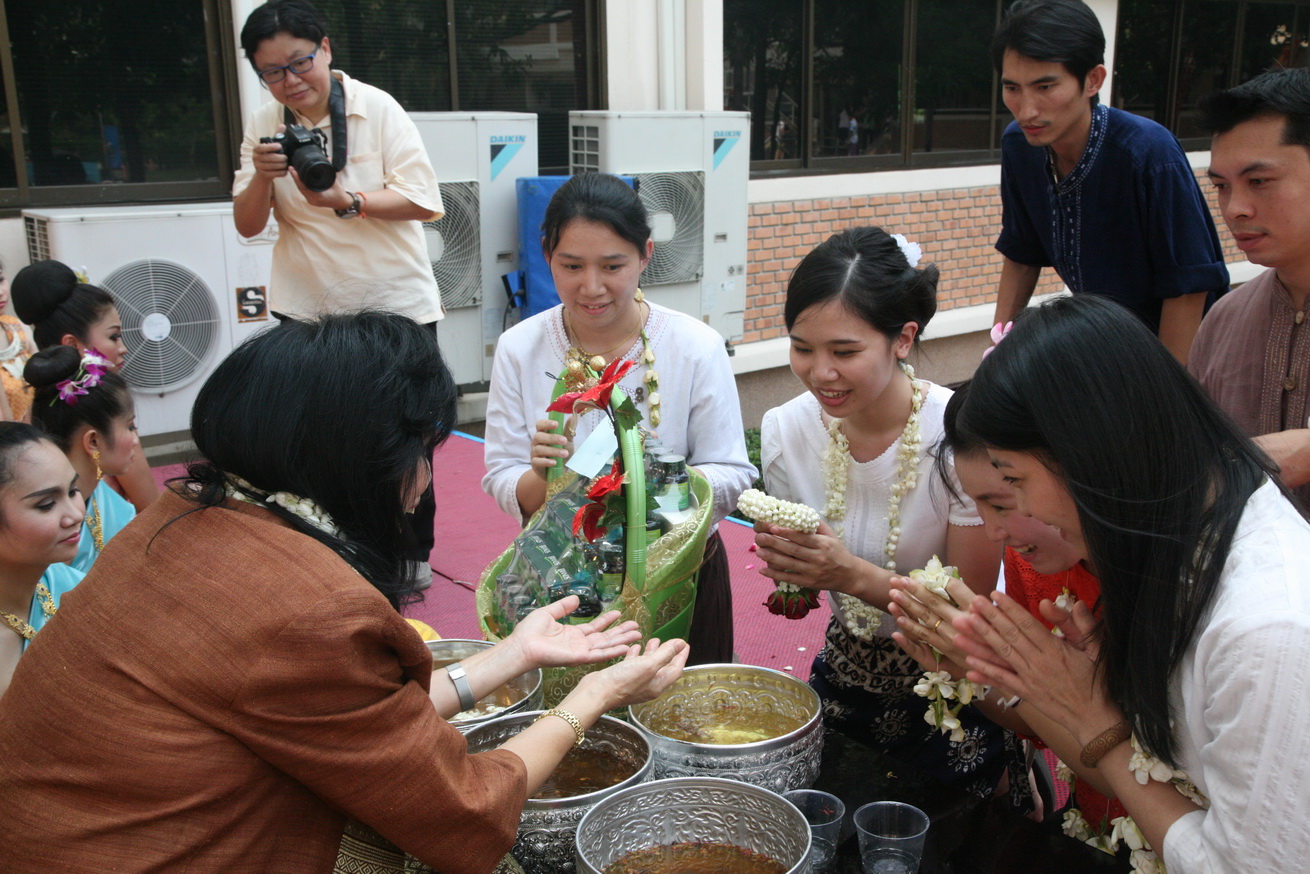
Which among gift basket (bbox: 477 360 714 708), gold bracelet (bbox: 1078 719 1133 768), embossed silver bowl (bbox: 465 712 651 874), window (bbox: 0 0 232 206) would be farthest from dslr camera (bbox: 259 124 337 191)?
gold bracelet (bbox: 1078 719 1133 768)

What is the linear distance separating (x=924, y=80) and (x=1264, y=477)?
689 centimetres

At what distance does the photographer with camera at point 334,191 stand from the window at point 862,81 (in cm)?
349

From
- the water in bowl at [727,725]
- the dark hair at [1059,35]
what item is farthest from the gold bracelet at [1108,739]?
the dark hair at [1059,35]

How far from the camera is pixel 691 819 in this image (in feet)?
4.69

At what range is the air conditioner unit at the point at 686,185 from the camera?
574 centimetres

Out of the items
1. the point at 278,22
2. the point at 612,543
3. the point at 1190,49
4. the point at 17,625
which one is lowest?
the point at 17,625

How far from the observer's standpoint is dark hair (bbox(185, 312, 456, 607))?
1.33m

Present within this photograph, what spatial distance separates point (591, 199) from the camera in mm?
2260

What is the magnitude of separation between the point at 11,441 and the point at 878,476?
5.95 feet

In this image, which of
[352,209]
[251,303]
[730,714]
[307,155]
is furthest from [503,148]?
[730,714]

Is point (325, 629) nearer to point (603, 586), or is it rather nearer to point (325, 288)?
point (603, 586)

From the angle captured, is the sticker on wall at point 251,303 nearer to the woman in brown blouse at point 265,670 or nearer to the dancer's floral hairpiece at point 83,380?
the dancer's floral hairpiece at point 83,380

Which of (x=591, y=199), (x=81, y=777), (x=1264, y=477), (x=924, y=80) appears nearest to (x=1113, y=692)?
(x=1264, y=477)

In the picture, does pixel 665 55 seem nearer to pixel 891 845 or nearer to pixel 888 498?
pixel 888 498
